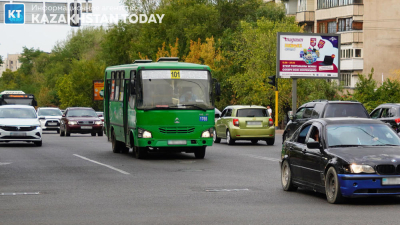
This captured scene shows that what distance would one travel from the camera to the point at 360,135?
13.1 meters

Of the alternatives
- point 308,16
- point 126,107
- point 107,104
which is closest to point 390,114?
point 126,107

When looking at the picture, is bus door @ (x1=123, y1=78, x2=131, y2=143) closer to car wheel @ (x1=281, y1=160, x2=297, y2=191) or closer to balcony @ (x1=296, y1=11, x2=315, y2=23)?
car wheel @ (x1=281, y1=160, x2=297, y2=191)

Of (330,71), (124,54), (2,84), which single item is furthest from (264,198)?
(2,84)

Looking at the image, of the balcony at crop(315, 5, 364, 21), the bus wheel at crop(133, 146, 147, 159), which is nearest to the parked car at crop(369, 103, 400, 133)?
the bus wheel at crop(133, 146, 147, 159)

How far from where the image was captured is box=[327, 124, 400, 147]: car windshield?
510 inches

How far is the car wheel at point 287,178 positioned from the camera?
14.3 meters

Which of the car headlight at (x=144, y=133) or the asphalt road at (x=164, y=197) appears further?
the car headlight at (x=144, y=133)

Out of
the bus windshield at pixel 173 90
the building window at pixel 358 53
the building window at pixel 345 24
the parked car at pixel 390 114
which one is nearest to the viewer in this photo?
the bus windshield at pixel 173 90

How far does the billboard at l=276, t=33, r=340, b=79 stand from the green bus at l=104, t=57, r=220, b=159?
23437mm

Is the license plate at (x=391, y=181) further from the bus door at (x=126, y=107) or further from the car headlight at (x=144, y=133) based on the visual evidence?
the bus door at (x=126, y=107)

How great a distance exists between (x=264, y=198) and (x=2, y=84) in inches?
7508

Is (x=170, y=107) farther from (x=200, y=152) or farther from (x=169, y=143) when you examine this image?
(x=200, y=152)

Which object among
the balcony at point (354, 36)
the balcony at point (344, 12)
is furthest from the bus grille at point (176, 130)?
the balcony at point (344, 12)

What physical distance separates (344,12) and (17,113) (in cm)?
5194
